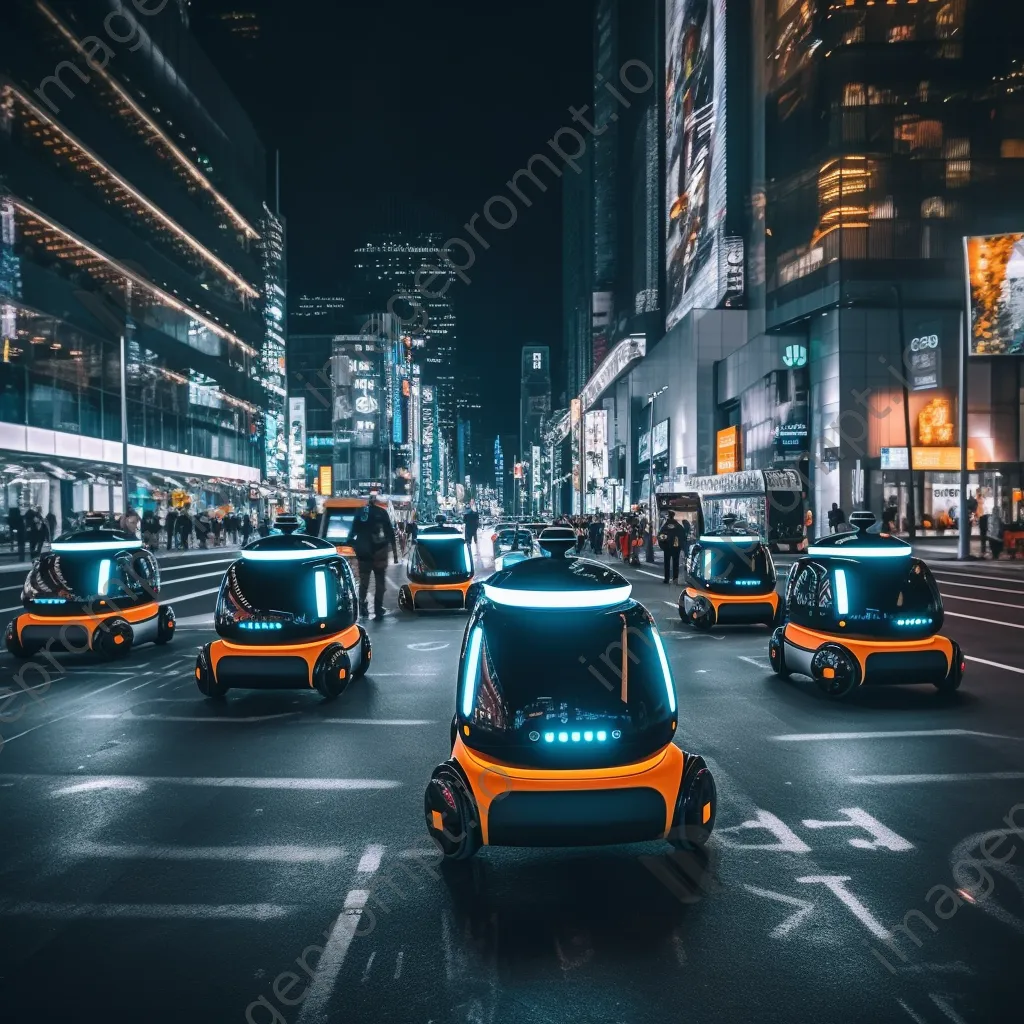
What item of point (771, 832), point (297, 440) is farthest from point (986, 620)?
point (297, 440)

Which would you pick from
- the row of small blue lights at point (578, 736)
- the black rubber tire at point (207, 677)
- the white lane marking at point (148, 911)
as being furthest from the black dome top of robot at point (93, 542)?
the row of small blue lights at point (578, 736)

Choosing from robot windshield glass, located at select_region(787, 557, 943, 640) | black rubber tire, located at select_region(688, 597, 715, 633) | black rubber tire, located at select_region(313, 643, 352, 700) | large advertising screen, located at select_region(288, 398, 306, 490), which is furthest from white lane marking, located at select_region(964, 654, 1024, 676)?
large advertising screen, located at select_region(288, 398, 306, 490)

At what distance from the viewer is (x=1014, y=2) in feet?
168

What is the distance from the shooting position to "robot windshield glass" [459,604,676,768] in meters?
4.60

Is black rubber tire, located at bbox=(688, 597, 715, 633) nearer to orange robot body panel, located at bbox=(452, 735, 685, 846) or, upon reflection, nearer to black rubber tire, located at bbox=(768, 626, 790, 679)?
black rubber tire, located at bbox=(768, 626, 790, 679)

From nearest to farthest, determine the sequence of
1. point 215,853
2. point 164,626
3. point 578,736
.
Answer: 1. point 578,736
2. point 215,853
3. point 164,626

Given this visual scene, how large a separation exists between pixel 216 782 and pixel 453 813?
254 centimetres

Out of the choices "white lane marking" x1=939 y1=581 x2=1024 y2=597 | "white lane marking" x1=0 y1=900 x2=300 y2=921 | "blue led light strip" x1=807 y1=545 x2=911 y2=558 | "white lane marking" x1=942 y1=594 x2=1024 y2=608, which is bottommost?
"white lane marking" x1=939 y1=581 x2=1024 y2=597

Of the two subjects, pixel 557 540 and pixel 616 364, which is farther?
pixel 616 364

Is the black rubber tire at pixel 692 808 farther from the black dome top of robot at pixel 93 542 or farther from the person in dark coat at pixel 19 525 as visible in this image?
the person in dark coat at pixel 19 525

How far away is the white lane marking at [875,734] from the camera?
24.8ft

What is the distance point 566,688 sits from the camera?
4.74 m

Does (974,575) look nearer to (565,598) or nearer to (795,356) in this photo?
(565,598)

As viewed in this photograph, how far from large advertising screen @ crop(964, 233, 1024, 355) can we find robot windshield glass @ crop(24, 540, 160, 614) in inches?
1325
